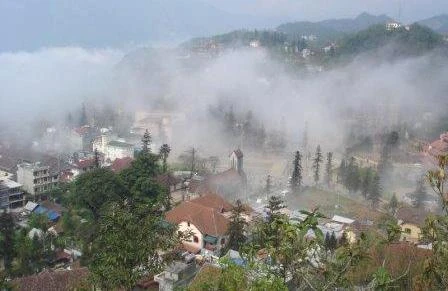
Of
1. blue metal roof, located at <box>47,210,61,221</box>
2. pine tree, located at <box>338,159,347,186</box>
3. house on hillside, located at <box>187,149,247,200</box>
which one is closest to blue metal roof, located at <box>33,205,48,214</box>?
blue metal roof, located at <box>47,210,61,221</box>

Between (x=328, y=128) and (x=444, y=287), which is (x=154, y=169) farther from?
(x=328, y=128)

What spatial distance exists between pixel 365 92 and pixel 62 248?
52.5 m

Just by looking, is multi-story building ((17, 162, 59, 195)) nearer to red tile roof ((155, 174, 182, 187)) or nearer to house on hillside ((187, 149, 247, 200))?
red tile roof ((155, 174, 182, 187))

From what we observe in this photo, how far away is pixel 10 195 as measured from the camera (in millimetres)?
24547

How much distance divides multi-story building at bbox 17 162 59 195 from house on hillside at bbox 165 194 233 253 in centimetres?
1111

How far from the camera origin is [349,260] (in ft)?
12.4

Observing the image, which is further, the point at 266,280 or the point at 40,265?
the point at 40,265

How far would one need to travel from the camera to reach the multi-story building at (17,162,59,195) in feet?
87.7

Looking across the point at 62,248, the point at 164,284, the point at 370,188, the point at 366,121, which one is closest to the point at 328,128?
the point at 366,121

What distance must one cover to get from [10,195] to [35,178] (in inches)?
93.4

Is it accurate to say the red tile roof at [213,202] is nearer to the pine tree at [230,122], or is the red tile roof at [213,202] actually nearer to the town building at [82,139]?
the town building at [82,139]

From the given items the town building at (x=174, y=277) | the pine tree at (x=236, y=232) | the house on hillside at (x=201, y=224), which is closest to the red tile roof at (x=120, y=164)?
the house on hillside at (x=201, y=224)

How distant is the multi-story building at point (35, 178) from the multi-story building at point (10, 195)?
1344mm

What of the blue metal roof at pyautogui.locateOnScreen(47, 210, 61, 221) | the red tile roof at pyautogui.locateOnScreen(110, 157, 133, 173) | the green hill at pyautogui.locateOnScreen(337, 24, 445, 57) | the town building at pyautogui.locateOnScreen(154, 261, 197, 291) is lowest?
the blue metal roof at pyautogui.locateOnScreen(47, 210, 61, 221)
